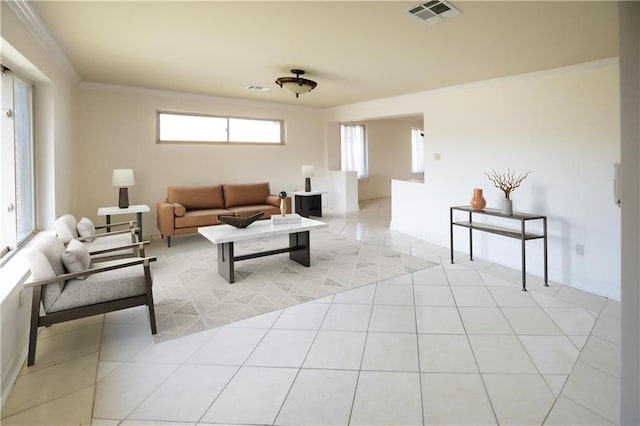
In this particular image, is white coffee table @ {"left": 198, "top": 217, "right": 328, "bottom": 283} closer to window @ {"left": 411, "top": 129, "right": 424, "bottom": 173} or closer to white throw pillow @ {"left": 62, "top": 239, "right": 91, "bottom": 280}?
white throw pillow @ {"left": 62, "top": 239, "right": 91, "bottom": 280}

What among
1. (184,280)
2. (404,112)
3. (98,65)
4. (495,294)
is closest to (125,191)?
(98,65)

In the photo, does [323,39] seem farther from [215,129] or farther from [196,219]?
[215,129]

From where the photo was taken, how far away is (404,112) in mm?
6242

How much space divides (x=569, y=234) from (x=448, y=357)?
2557 millimetres

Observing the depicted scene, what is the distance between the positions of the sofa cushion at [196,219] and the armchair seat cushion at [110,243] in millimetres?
1347

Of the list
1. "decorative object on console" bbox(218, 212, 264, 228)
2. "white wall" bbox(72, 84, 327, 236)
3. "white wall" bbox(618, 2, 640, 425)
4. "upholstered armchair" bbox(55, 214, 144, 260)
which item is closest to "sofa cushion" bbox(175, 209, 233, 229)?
"white wall" bbox(72, 84, 327, 236)

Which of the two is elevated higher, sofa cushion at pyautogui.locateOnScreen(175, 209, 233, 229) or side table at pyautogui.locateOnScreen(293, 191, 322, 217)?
side table at pyautogui.locateOnScreen(293, 191, 322, 217)

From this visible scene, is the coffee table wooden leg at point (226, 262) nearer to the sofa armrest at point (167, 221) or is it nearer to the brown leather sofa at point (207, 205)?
the brown leather sofa at point (207, 205)

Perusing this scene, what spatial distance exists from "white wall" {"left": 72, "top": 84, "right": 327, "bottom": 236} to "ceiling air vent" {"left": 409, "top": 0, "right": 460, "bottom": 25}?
4.79 meters

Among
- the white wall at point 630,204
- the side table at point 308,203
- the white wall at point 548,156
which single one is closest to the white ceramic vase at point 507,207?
the white wall at point 548,156

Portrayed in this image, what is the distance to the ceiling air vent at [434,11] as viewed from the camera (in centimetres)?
260

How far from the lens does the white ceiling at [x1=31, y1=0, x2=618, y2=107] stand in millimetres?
2691

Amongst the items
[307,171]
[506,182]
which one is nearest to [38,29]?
[506,182]

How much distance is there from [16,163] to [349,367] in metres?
3.43
